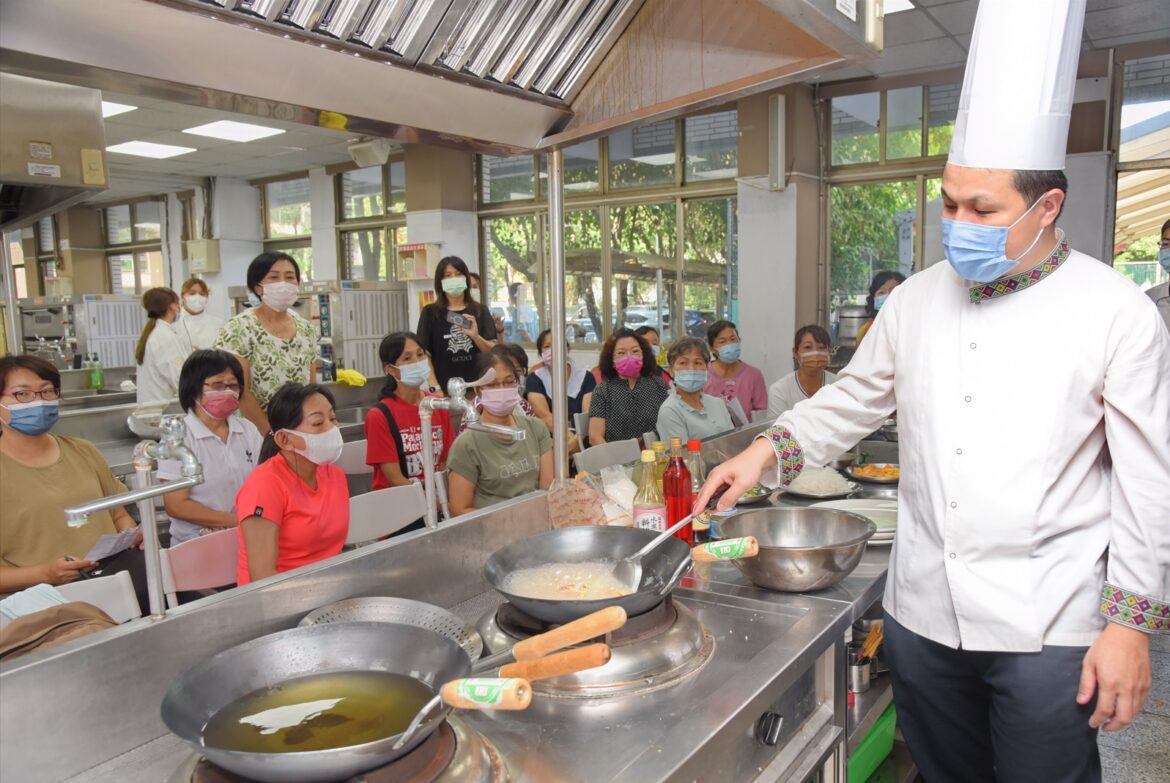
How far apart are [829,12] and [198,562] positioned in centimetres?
194

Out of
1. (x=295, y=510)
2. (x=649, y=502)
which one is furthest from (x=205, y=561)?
(x=649, y=502)

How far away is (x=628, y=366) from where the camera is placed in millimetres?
4152

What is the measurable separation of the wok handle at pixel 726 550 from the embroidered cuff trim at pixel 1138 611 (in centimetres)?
56

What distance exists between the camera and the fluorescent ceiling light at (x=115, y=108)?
265 inches

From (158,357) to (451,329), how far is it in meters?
1.90

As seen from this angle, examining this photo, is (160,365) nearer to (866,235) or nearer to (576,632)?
(576,632)

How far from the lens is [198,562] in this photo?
7.00ft

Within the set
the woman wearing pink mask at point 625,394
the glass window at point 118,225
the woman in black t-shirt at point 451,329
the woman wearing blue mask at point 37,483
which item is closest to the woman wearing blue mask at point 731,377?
the woman wearing pink mask at point 625,394

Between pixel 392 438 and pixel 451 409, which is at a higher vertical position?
pixel 451 409

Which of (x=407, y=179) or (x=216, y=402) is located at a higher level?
(x=407, y=179)

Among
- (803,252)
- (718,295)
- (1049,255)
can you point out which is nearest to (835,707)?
(1049,255)

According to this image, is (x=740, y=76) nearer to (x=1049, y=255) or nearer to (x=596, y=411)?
(x=1049, y=255)

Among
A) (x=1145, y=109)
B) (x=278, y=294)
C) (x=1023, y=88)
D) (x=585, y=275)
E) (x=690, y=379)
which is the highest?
(x=1145, y=109)

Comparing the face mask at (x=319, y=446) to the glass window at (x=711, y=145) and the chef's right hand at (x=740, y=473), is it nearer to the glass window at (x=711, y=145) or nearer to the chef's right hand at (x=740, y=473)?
the chef's right hand at (x=740, y=473)
